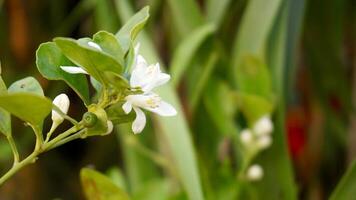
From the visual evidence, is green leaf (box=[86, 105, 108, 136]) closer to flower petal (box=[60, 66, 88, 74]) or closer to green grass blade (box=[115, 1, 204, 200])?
flower petal (box=[60, 66, 88, 74])

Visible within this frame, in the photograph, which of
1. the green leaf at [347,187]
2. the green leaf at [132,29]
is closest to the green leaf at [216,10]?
the green leaf at [347,187]

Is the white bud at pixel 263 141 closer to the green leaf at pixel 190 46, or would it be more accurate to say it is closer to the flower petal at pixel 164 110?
the green leaf at pixel 190 46

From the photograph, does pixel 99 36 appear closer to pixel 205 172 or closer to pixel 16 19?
pixel 205 172

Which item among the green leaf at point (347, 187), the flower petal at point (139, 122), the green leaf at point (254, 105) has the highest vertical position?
the flower petal at point (139, 122)

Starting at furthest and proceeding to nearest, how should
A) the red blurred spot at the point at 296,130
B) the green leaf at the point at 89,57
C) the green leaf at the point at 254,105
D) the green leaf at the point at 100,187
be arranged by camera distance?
1. the red blurred spot at the point at 296,130
2. the green leaf at the point at 254,105
3. the green leaf at the point at 100,187
4. the green leaf at the point at 89,57

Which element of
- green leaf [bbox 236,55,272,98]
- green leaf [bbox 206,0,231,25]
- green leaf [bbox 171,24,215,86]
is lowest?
green leaf [bbox 236,55,272,98]

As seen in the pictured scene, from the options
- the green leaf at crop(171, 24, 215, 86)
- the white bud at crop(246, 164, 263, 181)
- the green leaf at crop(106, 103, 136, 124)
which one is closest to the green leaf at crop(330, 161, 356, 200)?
the white bud at crop(246, 164, 263, 181)
